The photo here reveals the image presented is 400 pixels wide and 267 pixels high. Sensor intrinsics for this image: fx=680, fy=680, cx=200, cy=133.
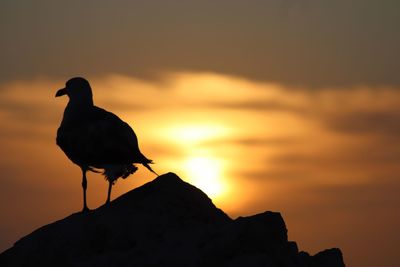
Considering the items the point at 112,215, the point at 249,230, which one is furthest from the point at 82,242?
the point at 249,230

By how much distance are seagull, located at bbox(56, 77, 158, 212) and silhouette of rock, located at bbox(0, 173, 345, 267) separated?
5.31ft

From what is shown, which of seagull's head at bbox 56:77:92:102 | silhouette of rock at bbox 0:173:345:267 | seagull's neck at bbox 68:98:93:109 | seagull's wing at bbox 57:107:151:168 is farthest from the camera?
seagull's head at bbox 56:77:92:102

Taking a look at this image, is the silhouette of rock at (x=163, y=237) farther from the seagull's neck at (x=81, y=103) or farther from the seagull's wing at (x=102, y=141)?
the seagull's neck at (x=81, y=103)

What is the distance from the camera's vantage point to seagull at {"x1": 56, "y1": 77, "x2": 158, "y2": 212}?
51.3ft

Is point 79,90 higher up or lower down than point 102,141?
higher up

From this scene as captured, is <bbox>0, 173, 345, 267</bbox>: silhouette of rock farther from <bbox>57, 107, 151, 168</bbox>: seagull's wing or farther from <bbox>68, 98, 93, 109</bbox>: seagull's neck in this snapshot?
<bbox>68, 98, 93, 109</bbox>: seagull's neck

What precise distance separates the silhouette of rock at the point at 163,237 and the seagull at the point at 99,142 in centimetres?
162

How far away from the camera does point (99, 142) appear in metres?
15.7

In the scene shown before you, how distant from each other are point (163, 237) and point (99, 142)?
397 cm

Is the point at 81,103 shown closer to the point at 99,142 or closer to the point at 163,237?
the point at 99,142

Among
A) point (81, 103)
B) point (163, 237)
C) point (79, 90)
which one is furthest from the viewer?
point (79, 90)

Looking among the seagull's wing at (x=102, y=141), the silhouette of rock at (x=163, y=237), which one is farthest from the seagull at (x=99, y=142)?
the silhouette of rock at (x=163, y=237)

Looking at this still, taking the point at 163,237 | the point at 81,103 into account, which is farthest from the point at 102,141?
the point at 163,237

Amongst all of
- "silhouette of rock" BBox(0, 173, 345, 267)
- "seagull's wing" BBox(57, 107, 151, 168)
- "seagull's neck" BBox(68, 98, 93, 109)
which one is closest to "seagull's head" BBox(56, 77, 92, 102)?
"seagull's neck" BBox(68, 98, 93, 109)
